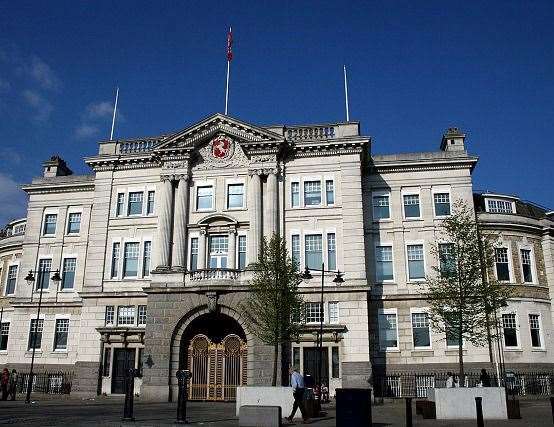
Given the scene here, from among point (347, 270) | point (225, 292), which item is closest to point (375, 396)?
point (347, 270)

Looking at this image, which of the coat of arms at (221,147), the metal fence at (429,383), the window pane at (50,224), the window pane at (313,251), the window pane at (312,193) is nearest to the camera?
the metal fence at (429,383)

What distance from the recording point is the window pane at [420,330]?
37.4 meters

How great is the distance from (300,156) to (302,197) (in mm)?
2992

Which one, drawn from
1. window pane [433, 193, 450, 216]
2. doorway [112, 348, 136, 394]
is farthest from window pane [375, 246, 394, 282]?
doorway [112, 348, 136, 394]

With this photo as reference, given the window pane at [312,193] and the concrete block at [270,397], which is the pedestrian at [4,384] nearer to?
the concrete block at [270,397]

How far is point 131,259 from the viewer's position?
131 feet

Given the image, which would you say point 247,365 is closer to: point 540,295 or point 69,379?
point 69,379

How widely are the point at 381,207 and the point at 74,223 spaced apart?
24.2 meters

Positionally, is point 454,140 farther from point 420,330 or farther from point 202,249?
point 202,249

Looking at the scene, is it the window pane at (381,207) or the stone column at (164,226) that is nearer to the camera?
the stone column at (164,226)

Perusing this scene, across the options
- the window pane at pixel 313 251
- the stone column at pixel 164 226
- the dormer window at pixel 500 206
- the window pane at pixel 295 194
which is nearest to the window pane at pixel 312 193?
the window pane at pixel 295 194

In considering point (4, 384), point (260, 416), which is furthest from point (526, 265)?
point (4, 384)

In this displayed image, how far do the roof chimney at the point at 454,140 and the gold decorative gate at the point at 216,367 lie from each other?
2149cm

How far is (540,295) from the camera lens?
39562 millimetres
